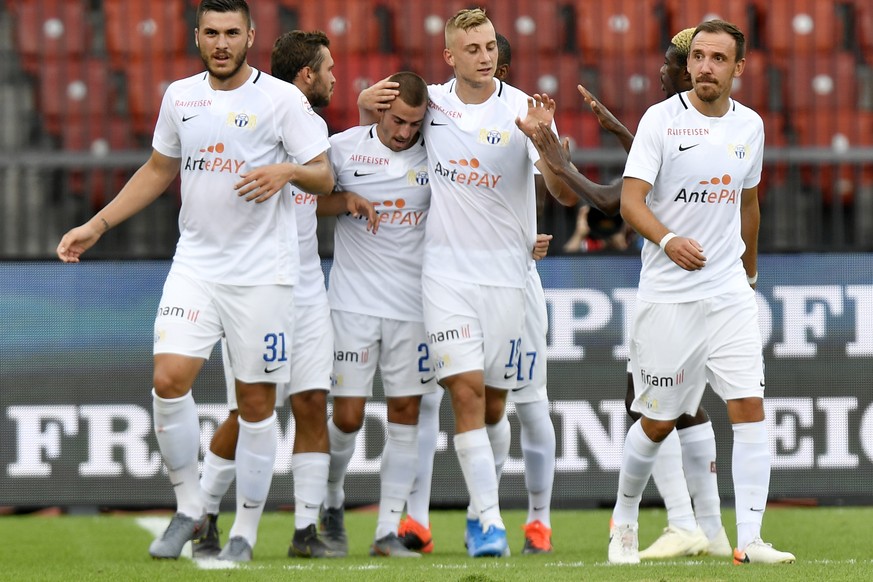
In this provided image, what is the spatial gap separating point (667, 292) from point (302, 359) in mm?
1608

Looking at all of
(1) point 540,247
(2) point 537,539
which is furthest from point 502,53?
(2) point 537,539

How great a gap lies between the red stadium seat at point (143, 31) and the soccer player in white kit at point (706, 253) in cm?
718

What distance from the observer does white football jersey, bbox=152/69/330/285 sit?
5922mm

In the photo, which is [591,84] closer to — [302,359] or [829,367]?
[829,367]

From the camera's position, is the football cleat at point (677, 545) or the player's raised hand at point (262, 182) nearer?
the player's raised hand at point (262, 182)

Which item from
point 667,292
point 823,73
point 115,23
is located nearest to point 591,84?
point 823,73

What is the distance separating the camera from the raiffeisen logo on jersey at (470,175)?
6.31m

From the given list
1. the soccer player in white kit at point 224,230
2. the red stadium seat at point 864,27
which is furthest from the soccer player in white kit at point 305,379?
the red stadium seat at point 864,27

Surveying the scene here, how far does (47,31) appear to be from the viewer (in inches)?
477

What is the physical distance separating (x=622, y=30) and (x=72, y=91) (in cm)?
440

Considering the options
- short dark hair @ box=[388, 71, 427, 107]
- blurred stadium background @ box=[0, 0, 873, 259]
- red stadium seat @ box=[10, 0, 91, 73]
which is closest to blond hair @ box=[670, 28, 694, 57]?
short dark hair @ box=[388, 71, 427, 107]

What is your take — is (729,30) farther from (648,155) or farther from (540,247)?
(540,247)

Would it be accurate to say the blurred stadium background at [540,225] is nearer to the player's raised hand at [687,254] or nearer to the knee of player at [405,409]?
the knee of player at [405,409]

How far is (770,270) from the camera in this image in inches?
325
